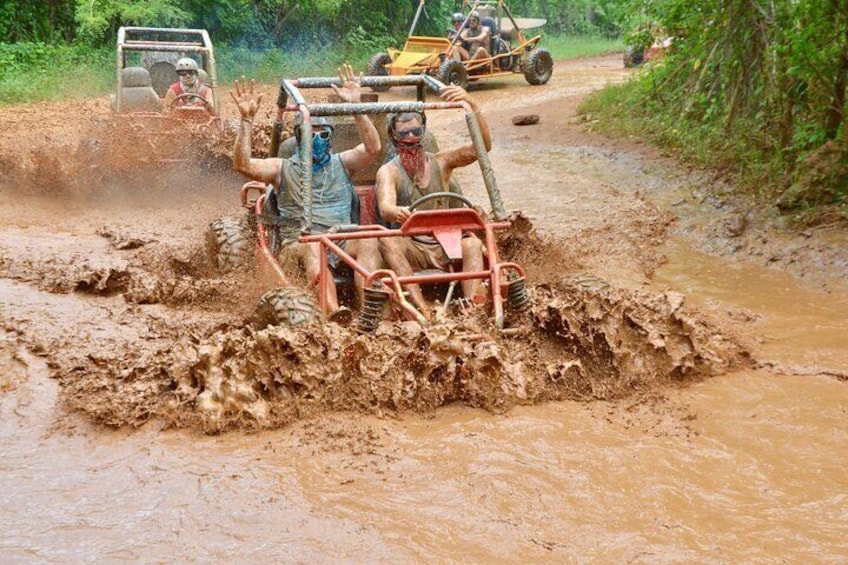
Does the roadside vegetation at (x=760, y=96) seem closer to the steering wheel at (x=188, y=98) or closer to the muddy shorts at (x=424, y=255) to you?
the muddy shorts at (x=424, y=255)

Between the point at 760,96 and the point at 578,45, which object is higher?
the point at 578,45

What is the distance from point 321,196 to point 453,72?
36.5 feet

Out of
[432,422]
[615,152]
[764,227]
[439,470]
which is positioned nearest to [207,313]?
[432,422]

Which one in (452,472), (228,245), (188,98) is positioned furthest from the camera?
(188,98)

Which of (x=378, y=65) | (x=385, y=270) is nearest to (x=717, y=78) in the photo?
(x=385, y=270)

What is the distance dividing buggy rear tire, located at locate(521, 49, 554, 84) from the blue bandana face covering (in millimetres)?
11960

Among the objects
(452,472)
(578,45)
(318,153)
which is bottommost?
(452,472)

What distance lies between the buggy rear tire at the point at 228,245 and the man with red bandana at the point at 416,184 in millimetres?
1445

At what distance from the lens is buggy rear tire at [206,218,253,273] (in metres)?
6.80

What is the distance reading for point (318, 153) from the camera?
6121 millimetres

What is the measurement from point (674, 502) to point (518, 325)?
1431 mm

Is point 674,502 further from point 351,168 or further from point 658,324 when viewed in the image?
point 351,168

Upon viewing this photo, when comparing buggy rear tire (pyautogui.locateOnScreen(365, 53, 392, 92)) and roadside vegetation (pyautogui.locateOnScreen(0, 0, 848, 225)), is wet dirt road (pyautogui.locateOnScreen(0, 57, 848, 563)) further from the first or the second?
buggy rear tire (pyautogui.locateOnScreen(365, 53, 392, 92))

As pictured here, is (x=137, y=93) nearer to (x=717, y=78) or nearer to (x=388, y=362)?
(x=717, y=78)
